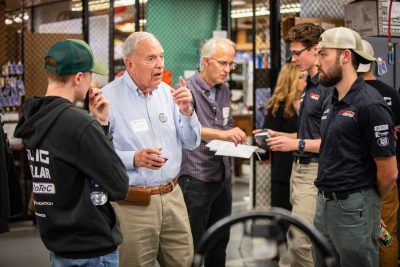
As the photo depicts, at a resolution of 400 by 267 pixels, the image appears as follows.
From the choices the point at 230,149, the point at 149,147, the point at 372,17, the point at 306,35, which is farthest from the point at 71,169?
the point at 372,17

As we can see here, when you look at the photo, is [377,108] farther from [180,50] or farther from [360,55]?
[180,50]

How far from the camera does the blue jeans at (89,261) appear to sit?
2453 millimetres

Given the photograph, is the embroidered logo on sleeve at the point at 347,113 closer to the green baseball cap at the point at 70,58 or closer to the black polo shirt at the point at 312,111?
the black polo shirt at the point at 312,111

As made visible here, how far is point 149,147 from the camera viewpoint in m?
3.17

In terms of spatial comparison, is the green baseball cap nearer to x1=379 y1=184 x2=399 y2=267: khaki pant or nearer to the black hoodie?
the black hoodie

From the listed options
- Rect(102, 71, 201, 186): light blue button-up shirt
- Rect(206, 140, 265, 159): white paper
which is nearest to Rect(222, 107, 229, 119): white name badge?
Rect(206, 140, 265, 159): white paper

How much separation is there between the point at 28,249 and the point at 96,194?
4.07 metres

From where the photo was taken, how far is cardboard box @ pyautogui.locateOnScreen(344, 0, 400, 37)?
5.31m

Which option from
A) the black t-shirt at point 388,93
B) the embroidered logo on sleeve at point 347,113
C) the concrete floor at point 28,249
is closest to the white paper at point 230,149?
the embroidered logo on sleeve at point 347,113

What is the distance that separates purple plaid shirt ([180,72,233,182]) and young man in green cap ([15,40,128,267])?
1.61m

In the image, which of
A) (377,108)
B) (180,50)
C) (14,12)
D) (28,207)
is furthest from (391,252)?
(14,12)

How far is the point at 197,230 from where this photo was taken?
4129 millimetres

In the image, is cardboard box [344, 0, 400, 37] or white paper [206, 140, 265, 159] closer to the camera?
white paper [206, 140, 265, 159]

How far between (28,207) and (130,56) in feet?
15.2
